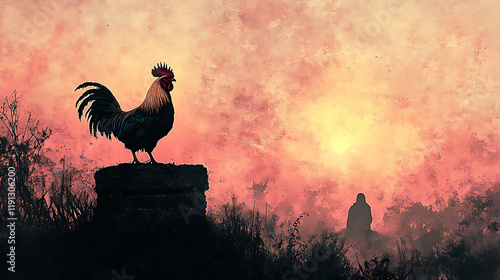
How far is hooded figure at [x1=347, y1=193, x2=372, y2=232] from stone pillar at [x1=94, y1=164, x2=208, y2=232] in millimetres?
28023

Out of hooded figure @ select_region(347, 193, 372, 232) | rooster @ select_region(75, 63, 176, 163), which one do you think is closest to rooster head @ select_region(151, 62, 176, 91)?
rooster @ select_region(75, 63, 176, 163)

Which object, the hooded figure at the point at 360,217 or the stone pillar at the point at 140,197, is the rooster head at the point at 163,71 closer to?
the stone pillar at the point at 140,197

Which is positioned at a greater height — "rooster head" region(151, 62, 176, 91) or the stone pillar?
"rooster head" region(151, 62, 176, 91)

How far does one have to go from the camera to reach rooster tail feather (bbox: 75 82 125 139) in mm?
9070

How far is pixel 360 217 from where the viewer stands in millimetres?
34531

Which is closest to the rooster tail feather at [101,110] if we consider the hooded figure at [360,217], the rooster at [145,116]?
the rooster at [145,116]

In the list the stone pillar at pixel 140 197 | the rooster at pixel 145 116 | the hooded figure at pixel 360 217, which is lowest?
the stone pillar at pixel 140 197

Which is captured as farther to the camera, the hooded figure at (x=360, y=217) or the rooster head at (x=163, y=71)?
→ the hooded figure at (x=360, y=217)

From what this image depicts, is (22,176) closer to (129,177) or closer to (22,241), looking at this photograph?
(22,241)

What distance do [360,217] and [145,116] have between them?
29.1m

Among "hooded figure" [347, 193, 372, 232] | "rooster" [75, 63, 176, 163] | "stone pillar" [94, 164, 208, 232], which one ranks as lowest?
"stone pillar" [94, 164, 208, 232]

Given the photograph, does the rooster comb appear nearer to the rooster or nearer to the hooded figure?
the rooster

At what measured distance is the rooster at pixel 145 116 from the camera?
27.9 feet

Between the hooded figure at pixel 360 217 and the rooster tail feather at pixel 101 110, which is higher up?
the hooded figure at pixel 360 217
